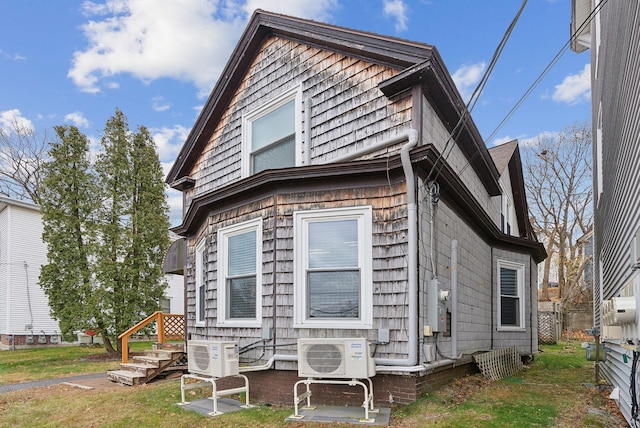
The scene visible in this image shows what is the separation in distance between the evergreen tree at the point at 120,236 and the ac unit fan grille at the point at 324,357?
1043 centimetres

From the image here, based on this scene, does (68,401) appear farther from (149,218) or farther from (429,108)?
(149,218)

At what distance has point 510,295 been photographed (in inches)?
435

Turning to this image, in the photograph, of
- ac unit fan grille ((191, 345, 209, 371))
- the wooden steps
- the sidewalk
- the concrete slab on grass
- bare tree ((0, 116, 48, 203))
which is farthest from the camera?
bare tree ((0, 116, 48, 203))

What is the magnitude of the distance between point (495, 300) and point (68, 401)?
27.7 ft

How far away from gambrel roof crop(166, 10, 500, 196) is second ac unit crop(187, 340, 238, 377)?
4195 millimetres

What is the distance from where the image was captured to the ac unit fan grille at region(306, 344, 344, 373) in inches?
229

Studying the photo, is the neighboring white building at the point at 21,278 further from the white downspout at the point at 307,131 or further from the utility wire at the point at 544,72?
the utility wire at the point at 544,72

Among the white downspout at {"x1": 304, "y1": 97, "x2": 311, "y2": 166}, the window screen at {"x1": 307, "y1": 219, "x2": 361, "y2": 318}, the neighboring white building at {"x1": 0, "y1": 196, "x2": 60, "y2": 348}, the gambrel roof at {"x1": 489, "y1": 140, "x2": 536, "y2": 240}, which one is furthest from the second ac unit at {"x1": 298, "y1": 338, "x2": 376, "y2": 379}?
the neighboring white building at {"x1": 0, "y1": 196, "x2": 60, "y2": 348}

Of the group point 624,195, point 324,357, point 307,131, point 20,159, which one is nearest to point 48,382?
point 324,357

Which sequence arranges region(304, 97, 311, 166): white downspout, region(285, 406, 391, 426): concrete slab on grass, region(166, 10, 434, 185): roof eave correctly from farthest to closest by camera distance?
region(304, 97, 311, 166): white downspout
region(166, 10, 434, 185): roof eave
region(285, 406, 391, 426): concrete slab on grass

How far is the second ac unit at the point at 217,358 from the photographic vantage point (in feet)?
20.8

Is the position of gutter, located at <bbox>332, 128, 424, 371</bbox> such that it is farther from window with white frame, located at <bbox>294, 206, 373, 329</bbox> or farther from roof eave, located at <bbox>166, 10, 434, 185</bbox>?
roof eave, located at <bbox>166, 10, 434, 185</bbox>

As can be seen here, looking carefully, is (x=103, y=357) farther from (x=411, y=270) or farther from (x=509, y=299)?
Result: (x=411, y=270)

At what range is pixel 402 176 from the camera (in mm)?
6223
